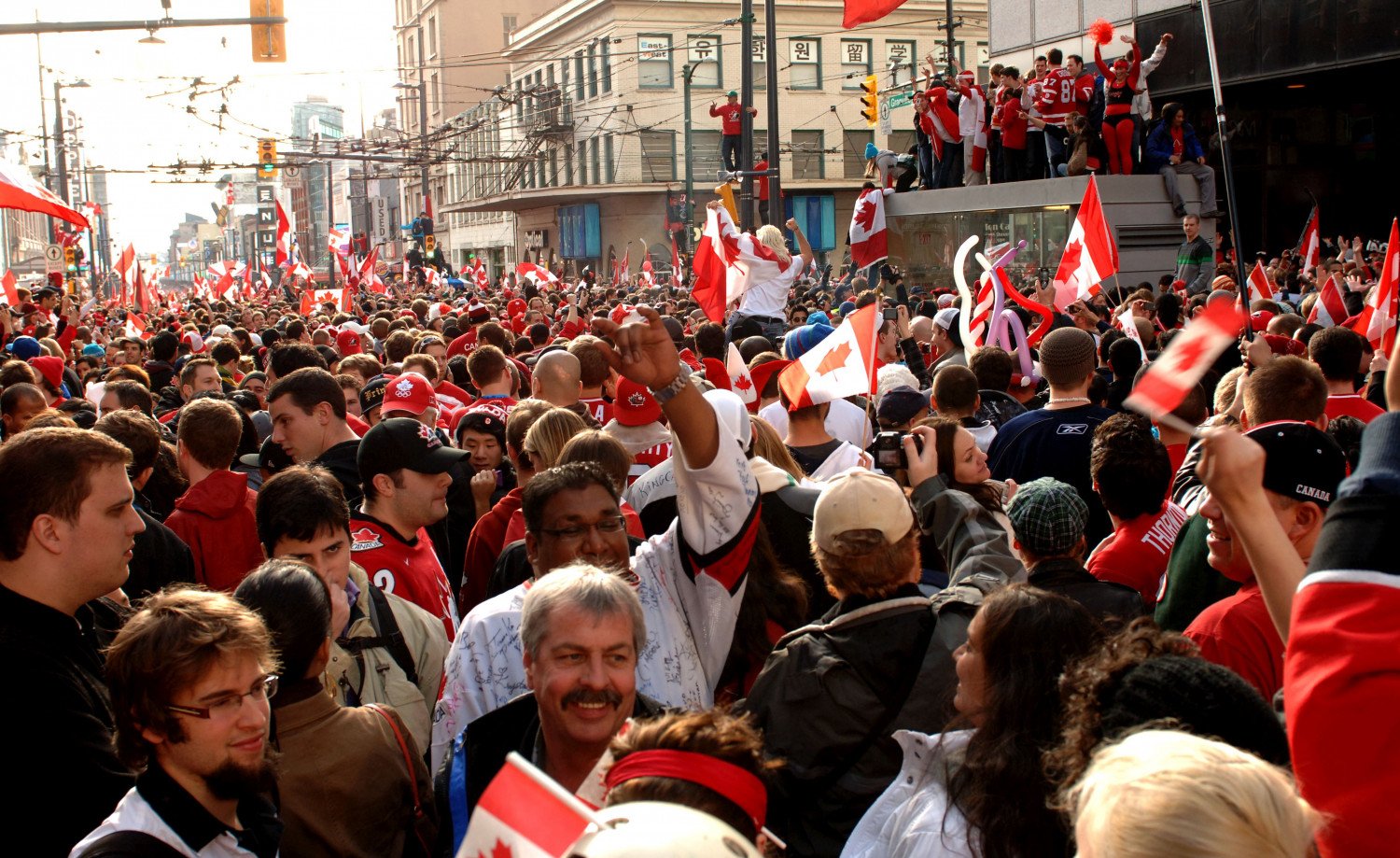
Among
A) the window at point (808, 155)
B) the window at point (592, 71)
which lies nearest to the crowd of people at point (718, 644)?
the window at point (592, 71)

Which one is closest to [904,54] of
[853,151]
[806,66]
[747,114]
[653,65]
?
[806,66]

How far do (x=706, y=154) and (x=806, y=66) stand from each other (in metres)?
5.92

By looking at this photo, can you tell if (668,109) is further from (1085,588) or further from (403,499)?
(1085,588)

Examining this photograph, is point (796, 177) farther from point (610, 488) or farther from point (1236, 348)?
point (610, 488)

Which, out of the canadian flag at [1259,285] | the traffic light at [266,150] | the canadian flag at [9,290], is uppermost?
the traffic light at [266,150]

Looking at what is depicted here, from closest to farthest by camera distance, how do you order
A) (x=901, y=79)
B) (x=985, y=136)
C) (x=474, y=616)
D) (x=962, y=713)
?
1. (x=962, y=713)
2. (x=474, y=616)
3. (x=985, y=136)
4. (x=901, y=79)

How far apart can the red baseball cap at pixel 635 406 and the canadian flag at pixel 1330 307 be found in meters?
6.86

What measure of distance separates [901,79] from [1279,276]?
40.8 meters

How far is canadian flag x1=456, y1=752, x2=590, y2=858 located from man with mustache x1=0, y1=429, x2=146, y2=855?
180 centimetres

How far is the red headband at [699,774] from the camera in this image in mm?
2221

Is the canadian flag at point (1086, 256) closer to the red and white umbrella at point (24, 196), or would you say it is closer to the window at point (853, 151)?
the red and white umbrella at point (24, 196)

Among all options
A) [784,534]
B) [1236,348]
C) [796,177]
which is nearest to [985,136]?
[1236,348]

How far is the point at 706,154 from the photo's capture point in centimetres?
5297

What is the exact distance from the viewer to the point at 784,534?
4.64 m
